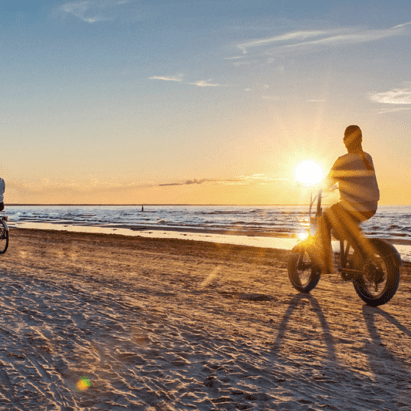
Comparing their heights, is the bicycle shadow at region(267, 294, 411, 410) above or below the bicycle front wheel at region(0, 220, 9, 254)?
below

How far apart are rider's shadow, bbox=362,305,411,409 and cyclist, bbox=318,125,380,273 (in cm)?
121

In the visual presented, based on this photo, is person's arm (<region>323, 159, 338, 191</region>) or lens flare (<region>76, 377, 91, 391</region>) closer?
lens flare (<region>76, 377, 91, 391</region>)

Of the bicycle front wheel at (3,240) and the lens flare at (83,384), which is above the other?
the bicycle front wheel at (3,240)

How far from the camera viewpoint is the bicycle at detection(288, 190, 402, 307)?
5539mm

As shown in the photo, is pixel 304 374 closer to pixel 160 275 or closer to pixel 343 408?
pixel 343 408

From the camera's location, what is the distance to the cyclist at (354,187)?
5.79 m

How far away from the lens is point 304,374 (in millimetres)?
3332

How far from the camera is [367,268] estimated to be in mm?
5797

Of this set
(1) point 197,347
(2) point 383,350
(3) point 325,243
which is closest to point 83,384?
(1) point 197,347

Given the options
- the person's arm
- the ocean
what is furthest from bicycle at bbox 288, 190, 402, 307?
the ocean

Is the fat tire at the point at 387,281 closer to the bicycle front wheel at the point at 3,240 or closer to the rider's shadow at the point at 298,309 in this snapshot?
the rider's shadow at the point at 298,309

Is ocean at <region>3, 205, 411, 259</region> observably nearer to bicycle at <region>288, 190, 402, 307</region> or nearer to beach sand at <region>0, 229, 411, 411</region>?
bicycle at <region>288, 190, 402, 307</region>

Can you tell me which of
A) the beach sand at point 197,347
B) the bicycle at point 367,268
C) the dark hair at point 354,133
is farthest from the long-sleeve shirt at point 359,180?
the beach sand at point 197,347

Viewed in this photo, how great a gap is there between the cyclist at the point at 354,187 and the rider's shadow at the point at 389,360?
1211 mm
